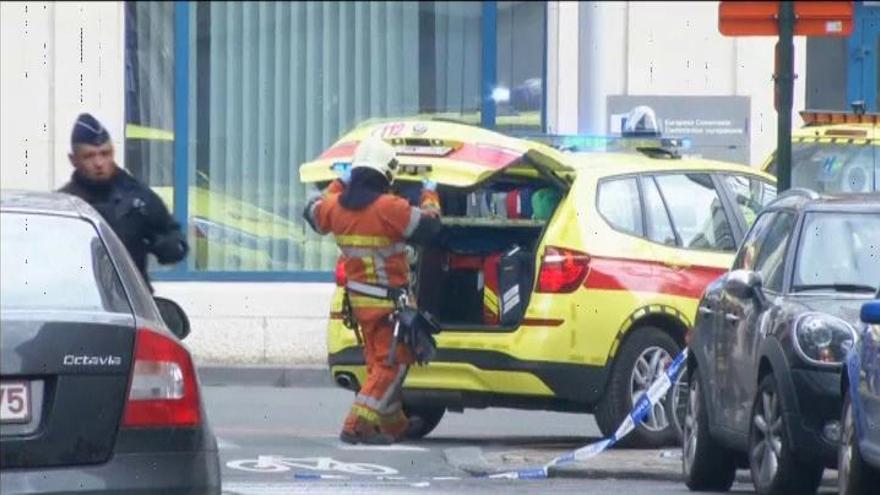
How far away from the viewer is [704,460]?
1169 centimetres

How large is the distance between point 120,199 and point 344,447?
118 inches

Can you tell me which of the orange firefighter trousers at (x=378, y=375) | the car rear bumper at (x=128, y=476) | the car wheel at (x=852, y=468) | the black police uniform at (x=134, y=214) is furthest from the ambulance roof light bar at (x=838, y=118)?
the car rear bumper at (x=128, y=476)

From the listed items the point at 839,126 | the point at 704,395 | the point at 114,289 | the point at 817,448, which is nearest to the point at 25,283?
the point at 114,289

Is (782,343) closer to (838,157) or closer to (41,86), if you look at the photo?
(838,157)

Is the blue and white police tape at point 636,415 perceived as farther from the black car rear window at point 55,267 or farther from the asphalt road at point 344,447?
the black car rear window at point 55,267

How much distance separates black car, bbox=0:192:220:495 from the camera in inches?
278

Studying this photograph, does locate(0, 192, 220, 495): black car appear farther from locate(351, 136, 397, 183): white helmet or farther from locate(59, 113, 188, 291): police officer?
locate(351, 136, 397, 183): white helmet

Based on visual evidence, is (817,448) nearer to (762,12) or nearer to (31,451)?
(762,12)

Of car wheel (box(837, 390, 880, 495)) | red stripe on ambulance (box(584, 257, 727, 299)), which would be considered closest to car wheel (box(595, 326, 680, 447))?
red stripe on ambulance (box(584, 257, 727, 299))

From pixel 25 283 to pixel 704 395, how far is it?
207 inches

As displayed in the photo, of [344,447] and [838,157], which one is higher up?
[838,157]

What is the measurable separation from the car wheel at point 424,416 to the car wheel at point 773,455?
3499 millimetres

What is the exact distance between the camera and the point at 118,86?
19.4 m

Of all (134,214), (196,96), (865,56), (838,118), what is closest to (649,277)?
(838,118)
